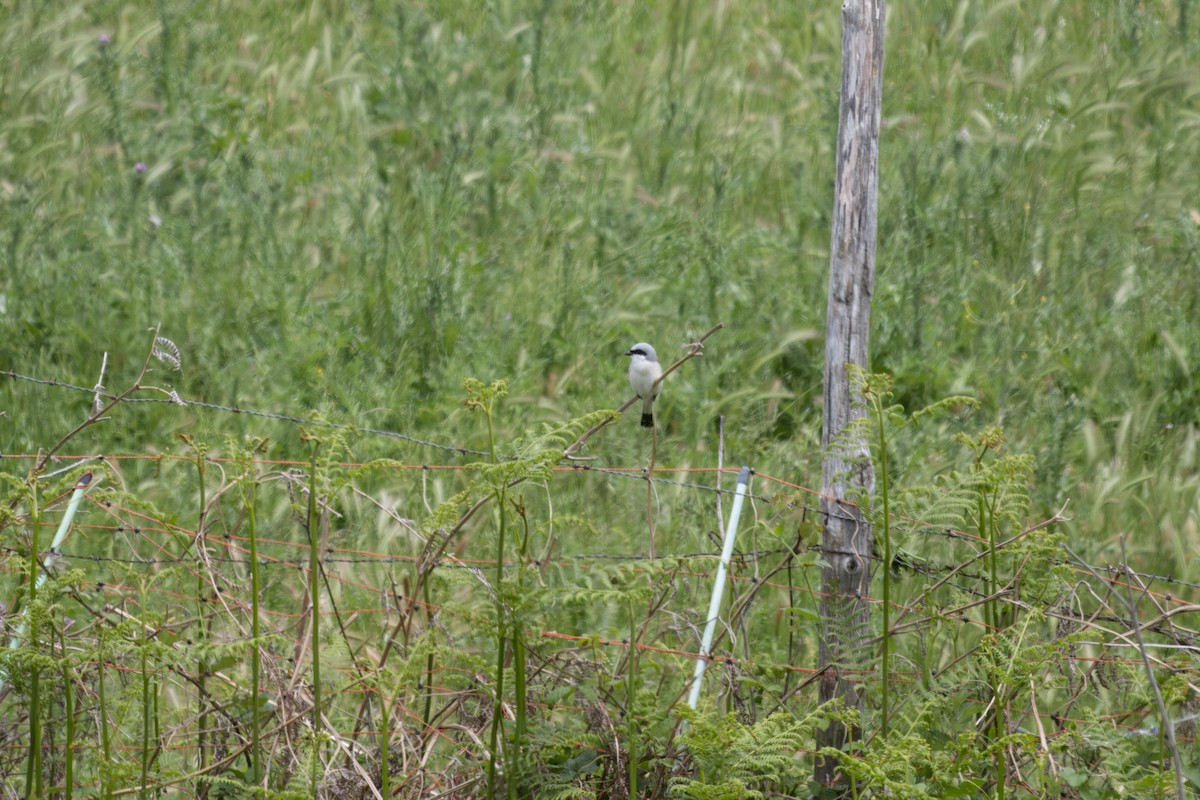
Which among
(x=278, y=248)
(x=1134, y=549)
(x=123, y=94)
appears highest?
(x=123, y=94)

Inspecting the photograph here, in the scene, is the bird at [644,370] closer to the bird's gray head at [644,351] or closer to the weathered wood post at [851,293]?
the bird's gray head at [644,351]

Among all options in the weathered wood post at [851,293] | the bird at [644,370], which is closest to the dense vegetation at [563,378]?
the weathered wood post at [851,293]

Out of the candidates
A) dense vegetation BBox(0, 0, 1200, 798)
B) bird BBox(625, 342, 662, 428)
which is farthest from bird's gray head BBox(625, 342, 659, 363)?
dense vegetation BBox(0, 0, 1200, 798)

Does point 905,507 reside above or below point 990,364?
above

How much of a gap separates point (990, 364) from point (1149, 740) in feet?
10.0

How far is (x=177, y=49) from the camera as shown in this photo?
8789 millimetres

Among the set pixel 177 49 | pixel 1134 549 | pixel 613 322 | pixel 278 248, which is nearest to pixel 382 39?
pixel 177 49

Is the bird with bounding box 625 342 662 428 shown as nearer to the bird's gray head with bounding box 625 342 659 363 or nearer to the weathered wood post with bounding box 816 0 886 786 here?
the bird's gray head with bounding box 625 342 659 363

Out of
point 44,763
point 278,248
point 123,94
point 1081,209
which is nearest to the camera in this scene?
point 44,763

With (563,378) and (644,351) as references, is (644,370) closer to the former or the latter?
(644,351)

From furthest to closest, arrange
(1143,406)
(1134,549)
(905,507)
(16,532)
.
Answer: (1143,406), (1134,549), (905,507), (16,532)

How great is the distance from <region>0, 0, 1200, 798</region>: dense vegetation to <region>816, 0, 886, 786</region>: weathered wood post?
0.50 ft

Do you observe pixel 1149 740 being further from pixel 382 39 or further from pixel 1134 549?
pixel 382 39

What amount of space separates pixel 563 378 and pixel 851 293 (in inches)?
116
